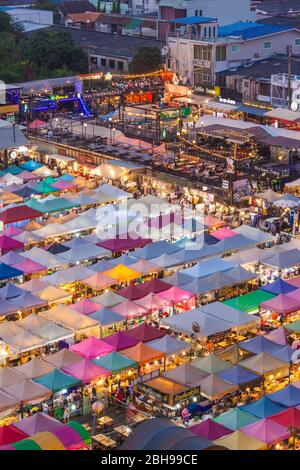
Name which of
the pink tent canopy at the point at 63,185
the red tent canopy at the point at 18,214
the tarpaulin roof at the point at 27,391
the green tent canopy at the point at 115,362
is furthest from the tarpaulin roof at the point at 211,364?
the pink tent canopy at the point at 63,185

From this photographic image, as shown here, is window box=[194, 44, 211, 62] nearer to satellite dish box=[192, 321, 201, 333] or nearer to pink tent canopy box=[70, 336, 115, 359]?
satellite dish box=[192, 321, 201, 333]

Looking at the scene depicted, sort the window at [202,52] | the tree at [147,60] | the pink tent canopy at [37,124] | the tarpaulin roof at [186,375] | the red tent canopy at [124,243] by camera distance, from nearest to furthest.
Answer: the tarpaulin roof at [186,375], the red tent canopy at [124,243], the pink tent canopy at [37,124], the window at [202,52], the tree at [147,60]

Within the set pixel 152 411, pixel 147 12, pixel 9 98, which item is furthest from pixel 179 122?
pixel 147 12

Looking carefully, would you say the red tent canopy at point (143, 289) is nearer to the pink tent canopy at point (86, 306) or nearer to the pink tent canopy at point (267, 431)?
the pink tent canopy at point (86, 306)

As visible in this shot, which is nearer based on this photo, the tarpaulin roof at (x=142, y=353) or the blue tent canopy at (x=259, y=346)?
the tarpaulin roof at (x=142, y=353)

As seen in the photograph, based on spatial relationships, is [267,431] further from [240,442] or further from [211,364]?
[211,364]
